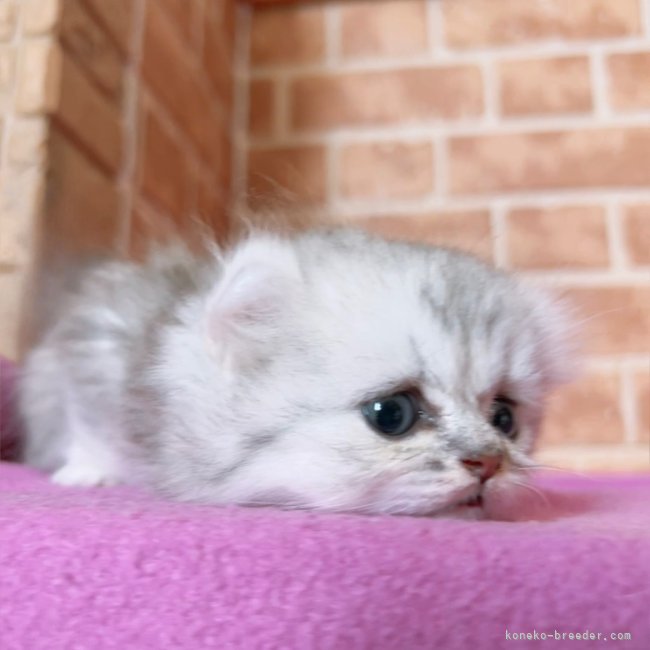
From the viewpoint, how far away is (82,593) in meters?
0.52

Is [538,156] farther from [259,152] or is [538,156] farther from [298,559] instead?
[298,559]

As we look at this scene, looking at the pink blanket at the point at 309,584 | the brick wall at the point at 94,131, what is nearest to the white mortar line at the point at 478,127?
the brick wall at the point at 94,131

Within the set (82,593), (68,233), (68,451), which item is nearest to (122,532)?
(82,593)

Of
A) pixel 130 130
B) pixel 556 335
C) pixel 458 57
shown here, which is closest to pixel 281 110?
pixel 458 57

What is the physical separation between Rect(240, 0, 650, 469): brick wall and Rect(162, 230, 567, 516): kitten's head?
2.81 ft

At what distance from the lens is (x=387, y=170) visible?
1794 mm

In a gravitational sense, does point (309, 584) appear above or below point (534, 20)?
below

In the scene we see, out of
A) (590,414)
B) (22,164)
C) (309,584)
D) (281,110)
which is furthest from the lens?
(281,110)

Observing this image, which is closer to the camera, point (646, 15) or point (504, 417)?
point (504, 417)

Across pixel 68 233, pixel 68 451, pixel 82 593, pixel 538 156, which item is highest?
pixel 538 156

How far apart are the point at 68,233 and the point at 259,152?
76 centimetres

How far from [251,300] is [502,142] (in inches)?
43.8

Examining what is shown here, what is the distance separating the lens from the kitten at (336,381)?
73 centimetres

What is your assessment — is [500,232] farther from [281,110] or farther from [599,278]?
[281,110]
